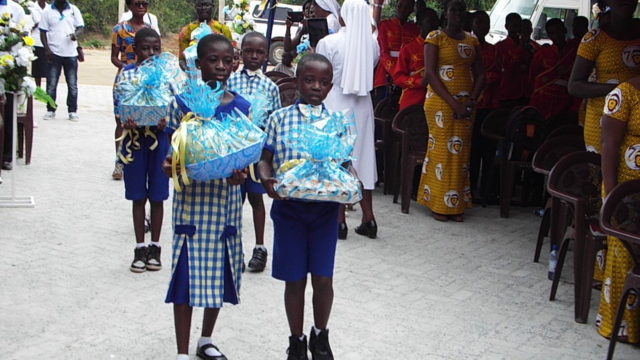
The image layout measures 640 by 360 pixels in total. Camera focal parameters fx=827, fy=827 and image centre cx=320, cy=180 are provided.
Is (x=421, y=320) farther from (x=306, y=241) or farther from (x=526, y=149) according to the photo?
(x=526, y=149)

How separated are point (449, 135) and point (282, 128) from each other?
413 cm

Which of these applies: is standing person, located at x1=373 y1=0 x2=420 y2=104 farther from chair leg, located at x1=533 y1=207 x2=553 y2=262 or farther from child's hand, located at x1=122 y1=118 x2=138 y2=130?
child's hand, located at x1=122 y1=118 x2=138 y2=130

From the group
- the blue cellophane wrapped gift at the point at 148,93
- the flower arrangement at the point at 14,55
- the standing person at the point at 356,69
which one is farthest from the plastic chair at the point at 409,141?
the flower arrangement at the point at 14,55

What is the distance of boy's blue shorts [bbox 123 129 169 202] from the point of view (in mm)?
6090

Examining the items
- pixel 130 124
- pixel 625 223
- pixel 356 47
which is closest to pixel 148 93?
pixel 130 124

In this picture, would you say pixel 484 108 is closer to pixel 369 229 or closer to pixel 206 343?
pixel 369 229

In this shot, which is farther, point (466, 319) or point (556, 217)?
point (556, 217)

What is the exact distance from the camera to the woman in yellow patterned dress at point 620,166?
4973 mm

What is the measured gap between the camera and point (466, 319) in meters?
5.49

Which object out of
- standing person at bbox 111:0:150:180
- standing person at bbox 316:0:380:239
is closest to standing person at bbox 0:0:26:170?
standing person at bbox 111:0:150:180

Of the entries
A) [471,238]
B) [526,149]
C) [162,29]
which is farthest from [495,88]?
[162,29]

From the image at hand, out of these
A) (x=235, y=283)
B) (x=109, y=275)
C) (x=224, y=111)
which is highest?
(x=224, y=111)

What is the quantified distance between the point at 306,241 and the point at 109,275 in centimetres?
228

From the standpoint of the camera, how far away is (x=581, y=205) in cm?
546
